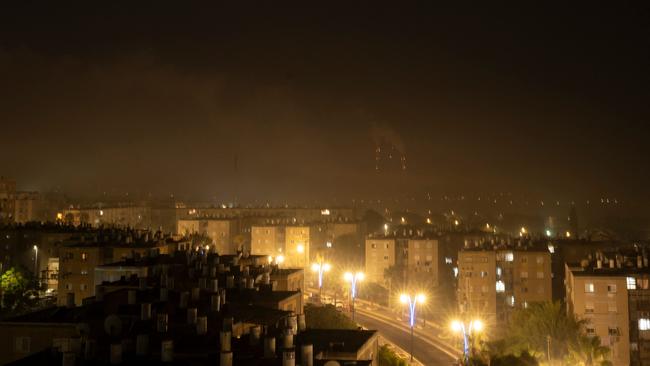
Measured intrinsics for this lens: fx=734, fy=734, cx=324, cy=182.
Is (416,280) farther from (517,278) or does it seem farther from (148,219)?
(148,219)

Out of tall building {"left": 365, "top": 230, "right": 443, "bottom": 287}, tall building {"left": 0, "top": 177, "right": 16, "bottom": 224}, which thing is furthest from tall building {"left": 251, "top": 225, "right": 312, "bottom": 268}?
tall building {"left": 0, "top": 177, "right": 16, "bottom": 224}

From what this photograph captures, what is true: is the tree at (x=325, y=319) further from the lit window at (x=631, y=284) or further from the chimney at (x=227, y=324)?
the lit window at (x=631, y=284)

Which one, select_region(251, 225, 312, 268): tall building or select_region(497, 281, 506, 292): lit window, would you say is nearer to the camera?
select_region(497, 281, 506, 292): lit window

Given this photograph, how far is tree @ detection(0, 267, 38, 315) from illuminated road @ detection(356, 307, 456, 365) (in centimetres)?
2037

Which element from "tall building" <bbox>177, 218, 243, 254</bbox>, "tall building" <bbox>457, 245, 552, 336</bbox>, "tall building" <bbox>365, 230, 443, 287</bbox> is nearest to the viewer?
"tall building" <bbox>457, 245, 552, 336</bbox>

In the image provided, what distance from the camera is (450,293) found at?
6562 cm

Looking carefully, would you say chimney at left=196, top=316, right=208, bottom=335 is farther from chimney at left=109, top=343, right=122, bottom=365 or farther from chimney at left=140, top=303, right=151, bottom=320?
chimney at left=109, top=343, right=122, bottom=365

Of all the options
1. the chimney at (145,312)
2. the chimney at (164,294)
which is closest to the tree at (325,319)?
the chimney at (164,294)

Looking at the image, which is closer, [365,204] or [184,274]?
[184,274]

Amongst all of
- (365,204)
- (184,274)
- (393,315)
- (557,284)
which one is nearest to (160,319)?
(184,274)

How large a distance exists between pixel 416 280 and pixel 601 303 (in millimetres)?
26735

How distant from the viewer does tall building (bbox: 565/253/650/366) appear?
42.1 meters

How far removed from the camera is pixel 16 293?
41594 mm

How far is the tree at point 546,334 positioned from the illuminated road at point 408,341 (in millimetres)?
3765
